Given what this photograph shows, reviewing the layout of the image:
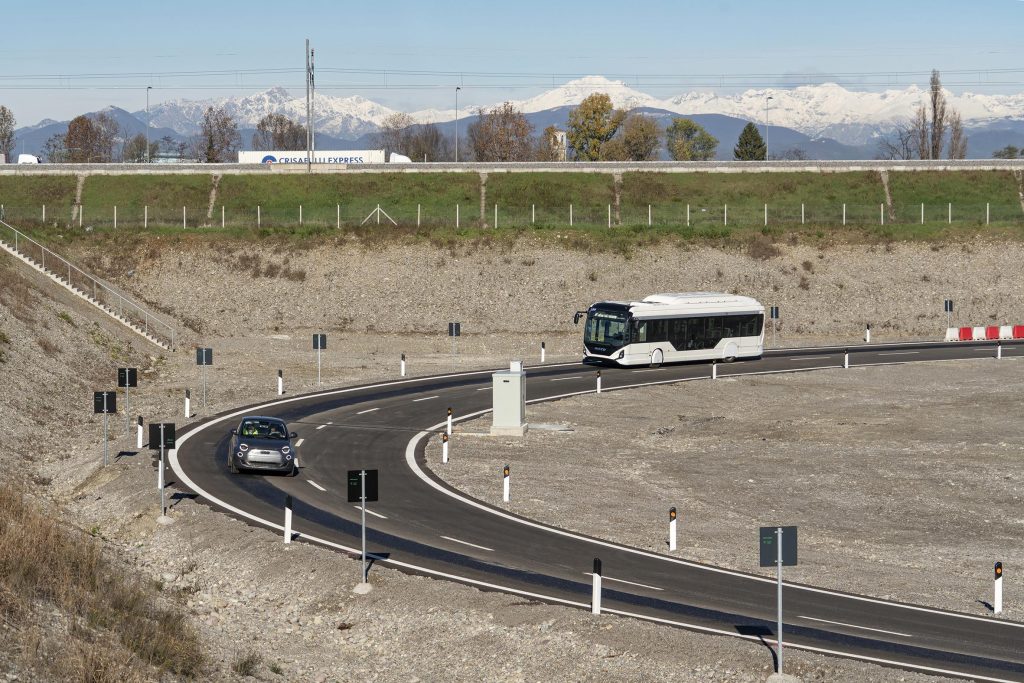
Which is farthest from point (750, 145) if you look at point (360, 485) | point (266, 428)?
point (360, 485)

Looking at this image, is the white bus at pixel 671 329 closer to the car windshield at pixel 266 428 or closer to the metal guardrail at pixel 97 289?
the metal guardrail at pixel 97 289

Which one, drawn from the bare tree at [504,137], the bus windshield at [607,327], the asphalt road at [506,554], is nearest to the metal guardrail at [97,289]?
the asphalt road at [506,554]

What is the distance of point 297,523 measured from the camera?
1182 inches

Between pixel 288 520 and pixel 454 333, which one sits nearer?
pixel 288 520

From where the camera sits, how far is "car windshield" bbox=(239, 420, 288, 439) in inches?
1442

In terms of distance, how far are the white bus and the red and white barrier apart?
56.7 feet

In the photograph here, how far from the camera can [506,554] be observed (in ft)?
89.5

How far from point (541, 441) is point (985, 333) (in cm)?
4387

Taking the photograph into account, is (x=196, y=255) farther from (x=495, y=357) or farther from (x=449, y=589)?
(x=449, y=589)

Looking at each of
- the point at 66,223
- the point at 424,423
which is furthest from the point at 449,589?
the point at 66,223

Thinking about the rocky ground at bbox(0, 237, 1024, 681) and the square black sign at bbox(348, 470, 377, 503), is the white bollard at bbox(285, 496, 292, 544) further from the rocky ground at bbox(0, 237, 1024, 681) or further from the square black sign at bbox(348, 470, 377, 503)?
the square black sign at bbox(348, 470, 377, 503)

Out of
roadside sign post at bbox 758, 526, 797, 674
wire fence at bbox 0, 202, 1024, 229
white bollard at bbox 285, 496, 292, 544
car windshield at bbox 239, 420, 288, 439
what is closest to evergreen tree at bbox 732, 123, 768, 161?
wire fence at bbox 0, 202, 1024, 229

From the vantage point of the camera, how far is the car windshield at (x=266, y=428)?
120ft

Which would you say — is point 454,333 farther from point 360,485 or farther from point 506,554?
point 360,485
